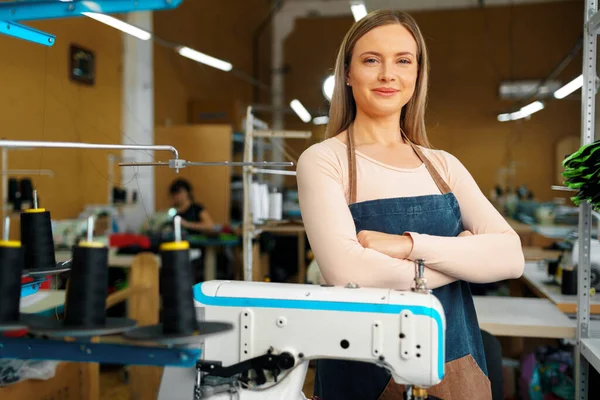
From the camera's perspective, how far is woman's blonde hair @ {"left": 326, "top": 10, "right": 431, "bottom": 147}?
4.90ft

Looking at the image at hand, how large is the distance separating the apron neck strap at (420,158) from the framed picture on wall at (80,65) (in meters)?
3.48

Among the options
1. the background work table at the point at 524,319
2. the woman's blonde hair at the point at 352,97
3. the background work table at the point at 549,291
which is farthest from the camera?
the background work table at the point at 549,291

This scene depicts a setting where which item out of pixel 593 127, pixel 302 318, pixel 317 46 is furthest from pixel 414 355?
pixel 317 46

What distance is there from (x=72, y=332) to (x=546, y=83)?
8.49m

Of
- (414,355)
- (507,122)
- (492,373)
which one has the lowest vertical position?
(492,373)

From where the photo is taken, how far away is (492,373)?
73.5 inches

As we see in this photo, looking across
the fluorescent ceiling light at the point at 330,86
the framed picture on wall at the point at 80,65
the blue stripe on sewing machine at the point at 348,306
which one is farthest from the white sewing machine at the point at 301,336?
the framed picture on wall at the point at 80,65

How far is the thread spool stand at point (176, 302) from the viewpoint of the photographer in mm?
886

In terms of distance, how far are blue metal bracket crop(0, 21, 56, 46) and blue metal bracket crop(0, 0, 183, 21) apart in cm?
8

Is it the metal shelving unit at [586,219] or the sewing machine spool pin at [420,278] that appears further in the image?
the metal shelving unit at [586,219]

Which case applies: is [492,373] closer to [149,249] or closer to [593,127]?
[593,127]

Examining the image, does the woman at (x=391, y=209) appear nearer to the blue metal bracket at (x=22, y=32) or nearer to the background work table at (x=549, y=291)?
the blue metal bracket at (x=22, y=32)

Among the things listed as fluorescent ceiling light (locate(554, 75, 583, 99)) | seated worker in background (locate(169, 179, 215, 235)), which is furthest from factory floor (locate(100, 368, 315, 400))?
fluorescent ceiling light (locate(554, 75, 583, 99))

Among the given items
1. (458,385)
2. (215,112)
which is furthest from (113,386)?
(215,112)
